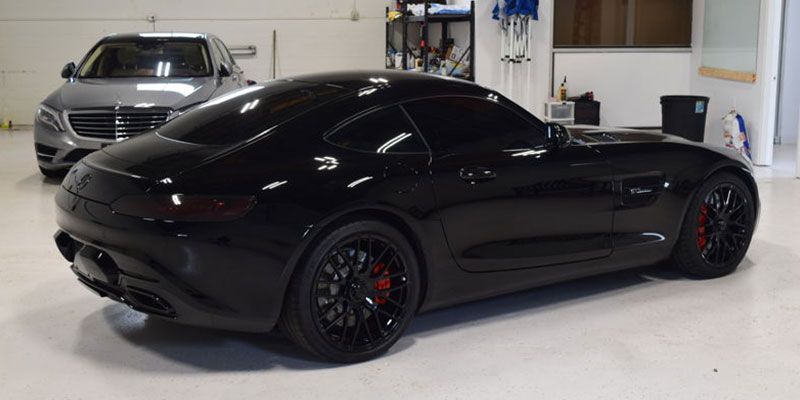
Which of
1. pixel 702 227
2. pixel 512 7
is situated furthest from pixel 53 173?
pixel 702 227

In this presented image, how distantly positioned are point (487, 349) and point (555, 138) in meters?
1.15

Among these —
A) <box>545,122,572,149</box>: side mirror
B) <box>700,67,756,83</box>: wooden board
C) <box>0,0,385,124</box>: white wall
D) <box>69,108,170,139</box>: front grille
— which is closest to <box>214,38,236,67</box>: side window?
<box>69,108,170,139</box>: front grille

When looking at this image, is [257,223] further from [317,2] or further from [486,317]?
[317,2]

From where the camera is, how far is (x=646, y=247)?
4840mm

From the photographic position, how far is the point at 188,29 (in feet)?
46.6

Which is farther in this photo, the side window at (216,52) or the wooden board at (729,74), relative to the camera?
the wooden board at (729,74)

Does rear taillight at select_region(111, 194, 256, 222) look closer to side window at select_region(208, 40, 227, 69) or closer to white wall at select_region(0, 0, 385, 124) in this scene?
side window at select_region(208, 40, 227, 69)

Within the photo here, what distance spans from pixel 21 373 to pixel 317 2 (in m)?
11.1

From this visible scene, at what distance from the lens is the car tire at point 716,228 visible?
5.02m

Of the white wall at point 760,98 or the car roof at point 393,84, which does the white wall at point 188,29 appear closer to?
the white wall at point 760,98

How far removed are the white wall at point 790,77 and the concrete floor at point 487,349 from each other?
693cm

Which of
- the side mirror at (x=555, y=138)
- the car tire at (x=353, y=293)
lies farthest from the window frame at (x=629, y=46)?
the car tire at (x=353, y=293)

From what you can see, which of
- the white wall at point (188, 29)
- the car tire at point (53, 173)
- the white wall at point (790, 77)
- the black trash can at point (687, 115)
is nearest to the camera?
the car tire at point (53, 173)

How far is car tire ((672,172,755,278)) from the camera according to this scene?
502cm
